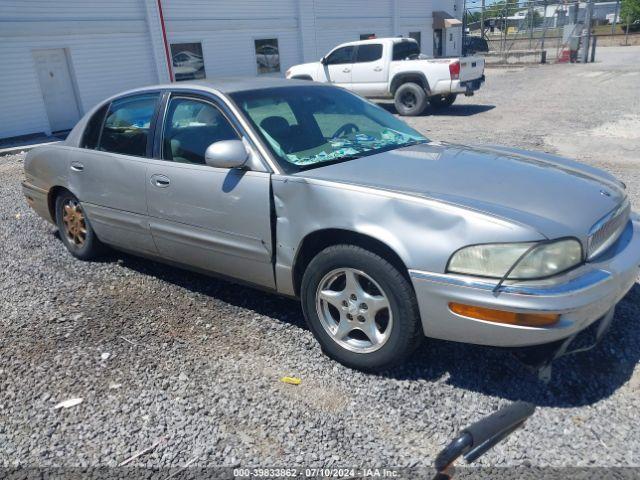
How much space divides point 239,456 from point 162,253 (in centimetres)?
194

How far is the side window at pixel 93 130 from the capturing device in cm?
457

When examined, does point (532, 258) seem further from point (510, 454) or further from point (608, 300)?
point (510, 454)

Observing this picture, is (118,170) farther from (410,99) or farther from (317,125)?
(410,99)

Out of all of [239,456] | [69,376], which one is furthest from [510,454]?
Result: [69,376]

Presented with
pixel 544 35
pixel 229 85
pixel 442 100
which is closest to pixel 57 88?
pixel 442 100

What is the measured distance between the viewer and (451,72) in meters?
13.2

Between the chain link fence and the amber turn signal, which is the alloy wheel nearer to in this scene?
the amber turn signal

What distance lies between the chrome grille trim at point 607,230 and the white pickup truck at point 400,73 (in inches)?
428

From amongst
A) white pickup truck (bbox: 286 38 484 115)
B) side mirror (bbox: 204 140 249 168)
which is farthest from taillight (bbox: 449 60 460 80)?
side mirror (bbox: 204 140 249 168)

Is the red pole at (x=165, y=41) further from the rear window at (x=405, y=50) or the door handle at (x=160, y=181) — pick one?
the door handle at (x=160, y=181)

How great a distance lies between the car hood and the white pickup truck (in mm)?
10363

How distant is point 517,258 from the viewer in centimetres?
248

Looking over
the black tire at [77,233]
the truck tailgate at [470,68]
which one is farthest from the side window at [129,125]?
the truck tailgate at [470,68]

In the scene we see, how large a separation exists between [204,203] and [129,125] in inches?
48.0
